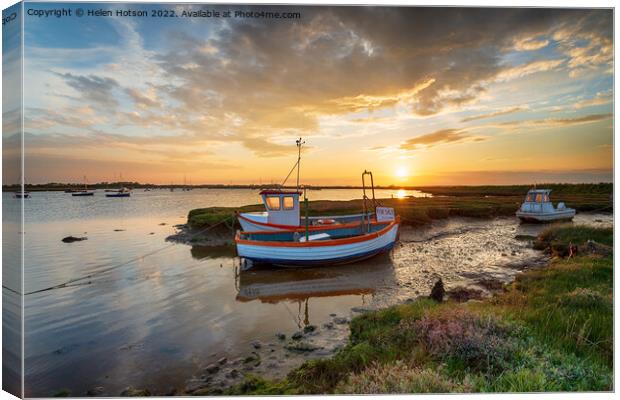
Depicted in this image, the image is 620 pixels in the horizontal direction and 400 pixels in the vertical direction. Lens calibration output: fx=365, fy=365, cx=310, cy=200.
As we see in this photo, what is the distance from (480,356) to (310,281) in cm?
827

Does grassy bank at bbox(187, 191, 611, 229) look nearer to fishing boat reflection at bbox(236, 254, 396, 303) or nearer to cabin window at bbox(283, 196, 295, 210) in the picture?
cabin window at bbox(283, 196, 295, 210)

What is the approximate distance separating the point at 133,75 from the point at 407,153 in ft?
21.9

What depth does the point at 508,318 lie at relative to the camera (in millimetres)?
6422

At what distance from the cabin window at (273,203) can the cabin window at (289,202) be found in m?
0.36

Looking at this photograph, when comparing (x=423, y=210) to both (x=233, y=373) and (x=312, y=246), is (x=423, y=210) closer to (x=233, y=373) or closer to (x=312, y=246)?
(x=312, y=246)

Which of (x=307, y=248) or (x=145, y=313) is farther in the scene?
(x=307, y=248)

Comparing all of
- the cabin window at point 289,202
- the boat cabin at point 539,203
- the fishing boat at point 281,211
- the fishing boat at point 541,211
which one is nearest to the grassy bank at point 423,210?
the fishing boat at point 541,211

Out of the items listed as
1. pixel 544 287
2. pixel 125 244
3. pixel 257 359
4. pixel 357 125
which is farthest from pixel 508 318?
pixel 125 244

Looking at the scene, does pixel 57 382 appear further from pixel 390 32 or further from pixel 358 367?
pixel 390 32

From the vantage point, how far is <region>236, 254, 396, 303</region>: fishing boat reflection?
38.1 feet

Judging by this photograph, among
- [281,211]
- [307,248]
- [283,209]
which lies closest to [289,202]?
[283,209]

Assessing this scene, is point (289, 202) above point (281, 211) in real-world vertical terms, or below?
above

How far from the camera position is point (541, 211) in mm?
28625

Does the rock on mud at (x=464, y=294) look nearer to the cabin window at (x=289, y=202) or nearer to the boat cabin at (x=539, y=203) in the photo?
the cabin window at (x=289, y=202)
